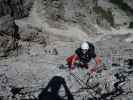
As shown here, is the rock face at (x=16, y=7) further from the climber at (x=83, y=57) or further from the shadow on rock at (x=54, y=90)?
the shadow on rock at (x=54, y=90)

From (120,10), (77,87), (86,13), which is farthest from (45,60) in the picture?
(120,10)

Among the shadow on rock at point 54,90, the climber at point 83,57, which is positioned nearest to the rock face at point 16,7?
the climber at point 83,57

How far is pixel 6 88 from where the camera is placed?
11945 millimetres

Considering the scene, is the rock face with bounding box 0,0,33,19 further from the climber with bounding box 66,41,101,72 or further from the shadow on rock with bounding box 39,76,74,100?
the shadow on rock with bounding box 39,76,74,100

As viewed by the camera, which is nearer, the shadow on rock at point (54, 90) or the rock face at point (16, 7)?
the shadow on rock at point (54, 90)

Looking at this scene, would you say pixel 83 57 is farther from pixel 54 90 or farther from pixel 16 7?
pixel 16 7

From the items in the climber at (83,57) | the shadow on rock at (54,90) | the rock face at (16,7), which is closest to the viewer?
the shadow on rock at (54,90)

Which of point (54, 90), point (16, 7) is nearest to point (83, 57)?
point (54, 90)

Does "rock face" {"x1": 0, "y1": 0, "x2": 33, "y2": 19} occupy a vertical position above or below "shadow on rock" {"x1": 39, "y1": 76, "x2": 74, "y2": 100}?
above

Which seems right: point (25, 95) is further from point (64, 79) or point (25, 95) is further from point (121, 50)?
point (121, 50)

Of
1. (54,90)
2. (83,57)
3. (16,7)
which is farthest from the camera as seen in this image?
(16,7)

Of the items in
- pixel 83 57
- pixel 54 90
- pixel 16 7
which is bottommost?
pixel 54 90

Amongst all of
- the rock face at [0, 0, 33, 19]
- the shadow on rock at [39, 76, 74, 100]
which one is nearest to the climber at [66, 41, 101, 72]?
the shadow on rock at [39, 76, 74, 100]

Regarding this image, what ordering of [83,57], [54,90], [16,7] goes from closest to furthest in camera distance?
[54,90], [83,57], [16,7]
